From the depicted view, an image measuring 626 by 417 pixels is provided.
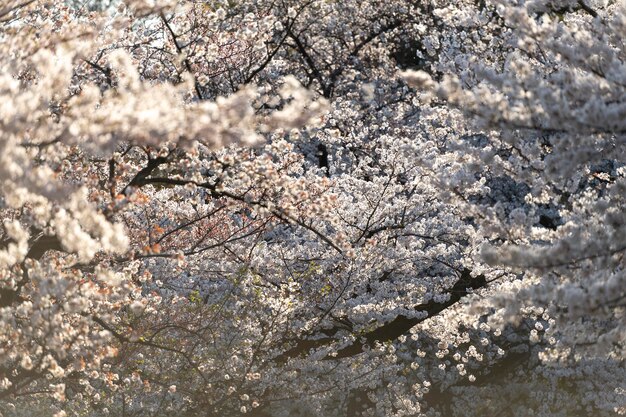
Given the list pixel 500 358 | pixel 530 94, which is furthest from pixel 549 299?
pixel 500 358

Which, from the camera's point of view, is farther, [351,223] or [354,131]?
[354,131]

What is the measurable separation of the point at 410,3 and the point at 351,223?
9061 mm

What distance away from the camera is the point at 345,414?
80.5ft

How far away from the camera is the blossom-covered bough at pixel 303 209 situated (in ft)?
16.9

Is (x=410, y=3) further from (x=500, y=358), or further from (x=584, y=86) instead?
(x=584, y=86)

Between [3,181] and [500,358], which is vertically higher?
[500,358]

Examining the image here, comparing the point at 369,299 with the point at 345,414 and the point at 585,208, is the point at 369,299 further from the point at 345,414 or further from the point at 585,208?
the point at 345,414

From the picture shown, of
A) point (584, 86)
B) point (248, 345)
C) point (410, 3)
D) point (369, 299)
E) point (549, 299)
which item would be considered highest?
point (410, 3)

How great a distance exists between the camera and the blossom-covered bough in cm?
516

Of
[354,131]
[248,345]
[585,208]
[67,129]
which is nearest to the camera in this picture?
[67,129]

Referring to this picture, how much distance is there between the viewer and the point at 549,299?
534 centimetres

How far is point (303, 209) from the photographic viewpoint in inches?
379

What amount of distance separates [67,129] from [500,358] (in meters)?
18.4

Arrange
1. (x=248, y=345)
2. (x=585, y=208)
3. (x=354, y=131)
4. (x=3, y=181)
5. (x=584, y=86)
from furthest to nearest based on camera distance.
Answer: (x=354, y=131), (x=248, y=345), (x=585, y=208), (x=584, y=86), (x=3, y=181)
